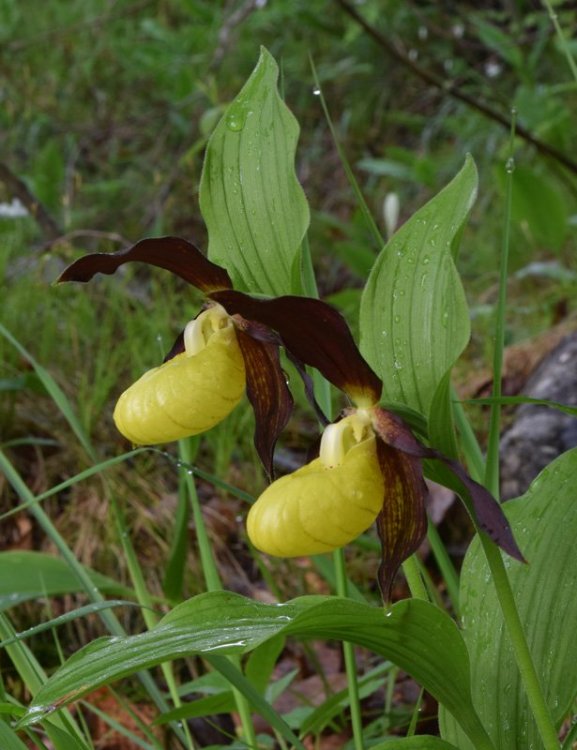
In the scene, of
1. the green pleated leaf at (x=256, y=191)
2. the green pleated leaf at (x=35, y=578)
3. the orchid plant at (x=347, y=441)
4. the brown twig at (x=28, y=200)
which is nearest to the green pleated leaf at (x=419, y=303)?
the orchid plant at (x=347, y=441)

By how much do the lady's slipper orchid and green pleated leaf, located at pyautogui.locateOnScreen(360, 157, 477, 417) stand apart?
0.04m

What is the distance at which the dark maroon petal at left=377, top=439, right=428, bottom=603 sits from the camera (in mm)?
838

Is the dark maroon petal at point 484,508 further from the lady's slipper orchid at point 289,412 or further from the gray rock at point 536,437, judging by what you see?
the gray rock at point 536,437

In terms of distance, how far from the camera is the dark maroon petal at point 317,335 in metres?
0.73

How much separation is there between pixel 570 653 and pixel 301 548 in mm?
304

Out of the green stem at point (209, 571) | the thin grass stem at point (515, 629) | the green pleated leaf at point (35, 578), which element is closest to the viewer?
the thin grass stem at point (515, 629)

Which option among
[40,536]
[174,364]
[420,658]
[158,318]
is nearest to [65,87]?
[158,318]

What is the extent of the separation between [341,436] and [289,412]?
0.60 ft

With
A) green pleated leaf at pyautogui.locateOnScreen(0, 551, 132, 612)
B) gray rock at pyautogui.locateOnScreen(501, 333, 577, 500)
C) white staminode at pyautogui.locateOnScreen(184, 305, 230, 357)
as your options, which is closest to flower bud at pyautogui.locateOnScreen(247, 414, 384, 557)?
white staminode at pyautogui.locateOnScreen(184, 305, 230, 357)

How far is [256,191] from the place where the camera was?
36.8 inches

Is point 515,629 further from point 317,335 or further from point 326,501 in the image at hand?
point 317,335

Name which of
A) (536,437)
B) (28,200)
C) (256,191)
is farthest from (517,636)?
(28,200)

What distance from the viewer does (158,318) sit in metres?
2.01

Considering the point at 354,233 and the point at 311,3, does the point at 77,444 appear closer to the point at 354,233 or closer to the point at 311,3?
the point at 354,233
